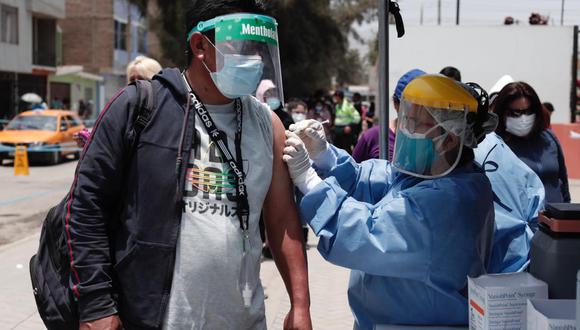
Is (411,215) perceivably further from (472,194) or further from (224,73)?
(224,73)

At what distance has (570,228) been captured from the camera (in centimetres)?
202

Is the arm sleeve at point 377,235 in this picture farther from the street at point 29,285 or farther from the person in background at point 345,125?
the person in background at point 345,125

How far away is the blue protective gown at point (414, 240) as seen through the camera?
237cm

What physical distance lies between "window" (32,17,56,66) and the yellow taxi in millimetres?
22362

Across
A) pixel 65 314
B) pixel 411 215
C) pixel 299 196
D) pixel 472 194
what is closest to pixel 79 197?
pixel 65 314

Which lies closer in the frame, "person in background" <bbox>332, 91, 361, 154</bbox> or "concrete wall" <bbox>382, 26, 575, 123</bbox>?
"concrete wall" <bbox>382, 26, 575, 123</bbox>

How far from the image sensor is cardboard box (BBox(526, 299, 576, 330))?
1767 mm

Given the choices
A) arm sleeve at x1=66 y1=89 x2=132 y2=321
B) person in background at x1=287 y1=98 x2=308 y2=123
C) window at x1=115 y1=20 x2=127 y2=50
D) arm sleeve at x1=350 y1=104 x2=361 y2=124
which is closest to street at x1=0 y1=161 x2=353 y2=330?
person in background at x1=287 y1=98 x2=308 y2=123

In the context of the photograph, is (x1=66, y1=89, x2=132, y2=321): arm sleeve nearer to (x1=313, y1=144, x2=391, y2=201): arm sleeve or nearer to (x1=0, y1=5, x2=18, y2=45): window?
(x1=313, y1=144, x2=391, y2=201): arm sleeve

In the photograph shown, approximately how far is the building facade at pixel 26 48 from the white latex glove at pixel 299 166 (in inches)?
1394

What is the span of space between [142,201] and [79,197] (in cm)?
19

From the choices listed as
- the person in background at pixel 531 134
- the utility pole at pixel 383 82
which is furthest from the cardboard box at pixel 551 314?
the person in background at pixel 531 134

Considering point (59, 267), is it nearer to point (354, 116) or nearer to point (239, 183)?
point (239, 183)

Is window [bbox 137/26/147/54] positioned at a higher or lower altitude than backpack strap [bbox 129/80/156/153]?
higher
